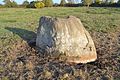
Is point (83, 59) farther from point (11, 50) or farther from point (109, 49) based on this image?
point (11, 50)

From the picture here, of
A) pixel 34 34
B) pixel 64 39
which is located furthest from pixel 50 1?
pixel 64 39

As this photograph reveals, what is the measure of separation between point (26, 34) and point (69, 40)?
3.27 meters

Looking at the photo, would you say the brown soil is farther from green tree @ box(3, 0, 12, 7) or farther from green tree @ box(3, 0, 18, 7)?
green tree @ box(3, 0, 12, 7)

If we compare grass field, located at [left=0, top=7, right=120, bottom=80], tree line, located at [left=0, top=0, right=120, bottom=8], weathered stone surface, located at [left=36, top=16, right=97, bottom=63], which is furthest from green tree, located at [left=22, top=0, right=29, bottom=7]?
weathered stone surface, located at [left=36, top=16, right=97, bottom=63]

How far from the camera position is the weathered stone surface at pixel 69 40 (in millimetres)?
10133

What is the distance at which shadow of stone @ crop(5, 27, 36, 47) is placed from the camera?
38.9 feet

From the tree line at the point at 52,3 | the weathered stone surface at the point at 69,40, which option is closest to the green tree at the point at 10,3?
the tree line at the point at 52,3

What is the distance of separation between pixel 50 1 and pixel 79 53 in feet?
118

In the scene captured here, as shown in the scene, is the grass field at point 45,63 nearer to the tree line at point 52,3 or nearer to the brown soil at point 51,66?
the brown soil at point 51,66

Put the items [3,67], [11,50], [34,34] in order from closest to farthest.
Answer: [3,67] < [11,50] < [34,34]

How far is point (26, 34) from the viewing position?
42.5 feet

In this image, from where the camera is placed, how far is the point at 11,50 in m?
10.8

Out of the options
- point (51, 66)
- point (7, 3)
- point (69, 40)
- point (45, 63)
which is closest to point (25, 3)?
point (7, 3)

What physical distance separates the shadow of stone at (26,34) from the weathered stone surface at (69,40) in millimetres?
1157
